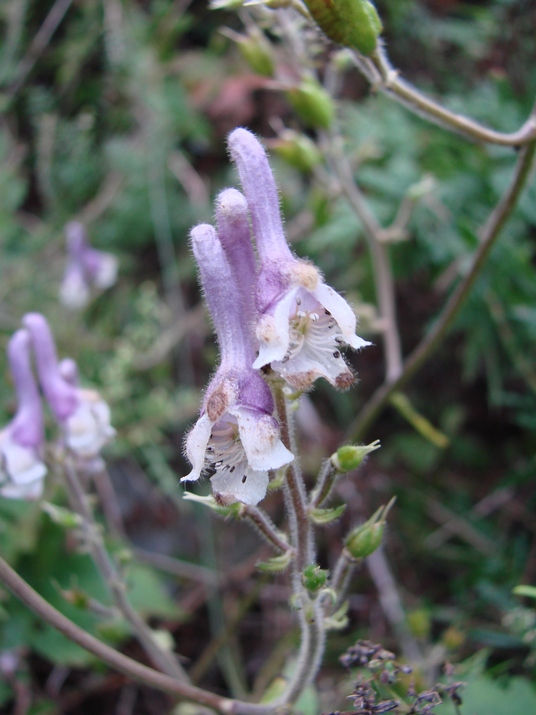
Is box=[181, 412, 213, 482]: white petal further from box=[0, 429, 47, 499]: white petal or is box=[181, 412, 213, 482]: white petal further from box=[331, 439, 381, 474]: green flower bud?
box=[0, 429, 47, 499]: white petal

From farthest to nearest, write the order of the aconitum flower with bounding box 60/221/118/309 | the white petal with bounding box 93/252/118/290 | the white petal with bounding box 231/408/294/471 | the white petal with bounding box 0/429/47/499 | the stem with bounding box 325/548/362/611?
the white petal with bounding box 93/252/118/290 → the aconitum flower with bounding box 60/221/118/309 → the white petal with bounding box 0/429/47/499 → the stem with bounding box 325/548/362/611 → the white petal with bounding box 231/408/294/471

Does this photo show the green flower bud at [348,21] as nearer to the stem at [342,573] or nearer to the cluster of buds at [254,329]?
the cluster of buds at [254,329]

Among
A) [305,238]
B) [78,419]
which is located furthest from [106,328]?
[78,419]

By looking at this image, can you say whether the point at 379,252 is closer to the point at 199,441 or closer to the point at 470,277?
the point at 470,277

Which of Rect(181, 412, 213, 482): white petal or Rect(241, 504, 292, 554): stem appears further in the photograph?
Rect(241, 504, 292, 554): stem

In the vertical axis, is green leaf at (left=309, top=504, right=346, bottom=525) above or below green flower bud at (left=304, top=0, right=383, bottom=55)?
below

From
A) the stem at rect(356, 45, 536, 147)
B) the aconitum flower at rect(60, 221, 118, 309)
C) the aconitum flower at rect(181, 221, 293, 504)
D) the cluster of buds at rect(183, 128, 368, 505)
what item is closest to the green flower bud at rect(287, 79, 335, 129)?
the stem at rect(356, 45, 536, 147)

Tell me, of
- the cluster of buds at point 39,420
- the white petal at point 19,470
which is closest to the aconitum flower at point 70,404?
the cluster of buds at point 39,420

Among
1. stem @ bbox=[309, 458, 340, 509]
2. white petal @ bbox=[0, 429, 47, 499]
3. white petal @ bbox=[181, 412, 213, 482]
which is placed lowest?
white petal @ bbox=[0, 429, 47, 499]
